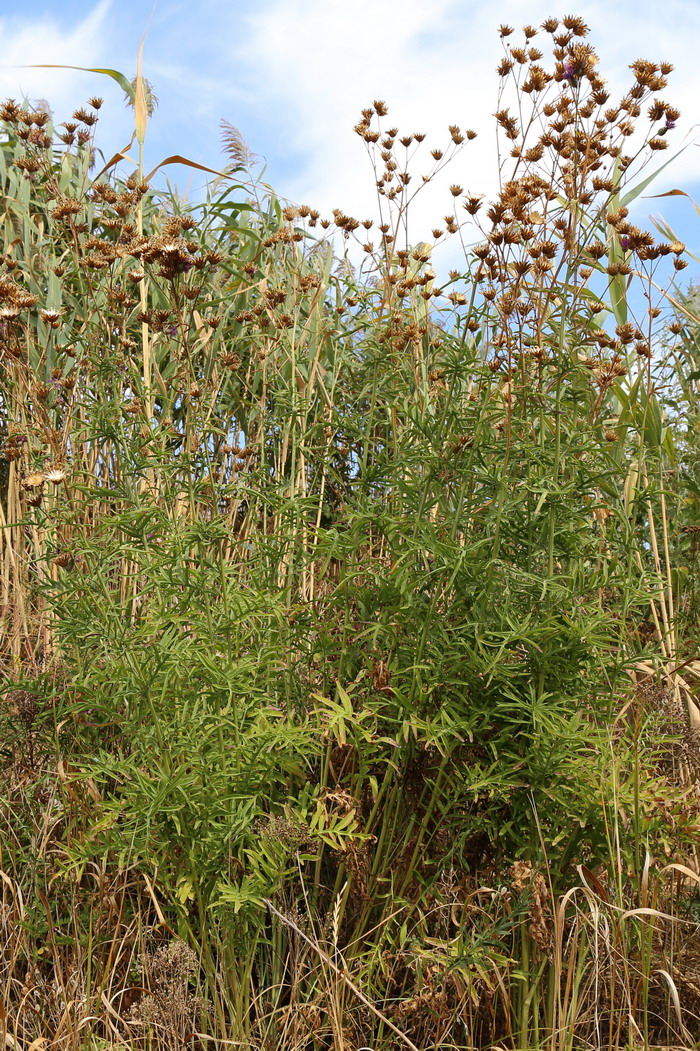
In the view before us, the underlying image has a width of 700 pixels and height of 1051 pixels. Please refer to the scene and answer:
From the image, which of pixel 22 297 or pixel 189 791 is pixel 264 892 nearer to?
pixel 189 791

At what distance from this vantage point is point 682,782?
3.00 m

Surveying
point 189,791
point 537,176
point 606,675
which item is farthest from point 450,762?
point 537,176

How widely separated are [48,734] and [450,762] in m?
1.18

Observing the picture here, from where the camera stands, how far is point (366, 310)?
3.32 meters

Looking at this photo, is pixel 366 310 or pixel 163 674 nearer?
pixel 163 674

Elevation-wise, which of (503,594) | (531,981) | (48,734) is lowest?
(531,981)

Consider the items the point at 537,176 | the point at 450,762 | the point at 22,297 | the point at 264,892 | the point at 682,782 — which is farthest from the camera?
the point at 682,782

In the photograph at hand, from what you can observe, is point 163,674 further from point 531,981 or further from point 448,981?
point 531,981

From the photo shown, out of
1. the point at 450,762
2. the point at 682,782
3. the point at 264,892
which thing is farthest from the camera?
the point at 682,782

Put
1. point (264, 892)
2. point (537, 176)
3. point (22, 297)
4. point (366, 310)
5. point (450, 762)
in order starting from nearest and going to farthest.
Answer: point (264, 892) → point (450, 762) → point (537, 176) → point (22, 297) → point (366, 310)

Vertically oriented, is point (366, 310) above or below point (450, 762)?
above

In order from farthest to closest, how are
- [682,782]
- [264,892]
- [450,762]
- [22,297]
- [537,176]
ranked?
1. [682,782]
2. [22,297]
3. [537,176]
4. [450,762]
5. [264,892]

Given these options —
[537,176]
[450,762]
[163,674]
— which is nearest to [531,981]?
Answer: [450,762]

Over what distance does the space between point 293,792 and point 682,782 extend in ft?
3.96
